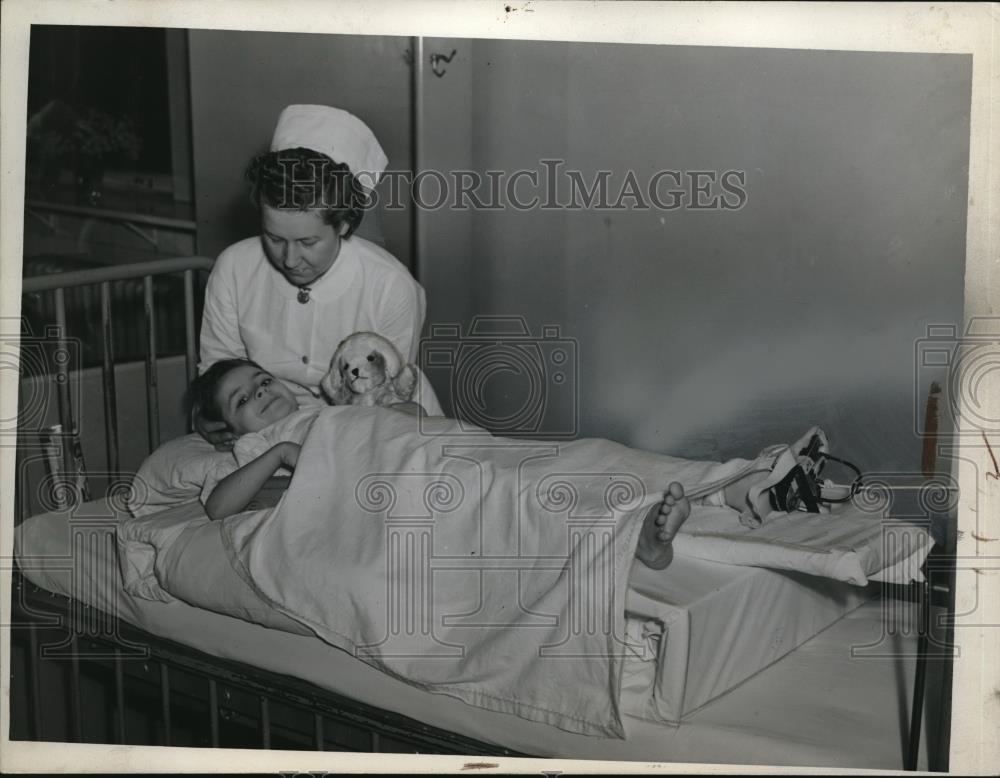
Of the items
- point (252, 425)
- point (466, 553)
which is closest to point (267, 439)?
point (252, 425)

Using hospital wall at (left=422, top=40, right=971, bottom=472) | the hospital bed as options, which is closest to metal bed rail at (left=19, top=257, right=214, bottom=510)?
the hospital bed

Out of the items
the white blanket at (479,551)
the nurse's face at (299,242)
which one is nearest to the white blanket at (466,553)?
the white blanket at (479,551)

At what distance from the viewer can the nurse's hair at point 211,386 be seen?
5.81ft

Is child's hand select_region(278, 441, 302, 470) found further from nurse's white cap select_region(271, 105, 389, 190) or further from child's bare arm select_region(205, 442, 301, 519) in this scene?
nurse's white cap select_region(271, 105, 389, 190)

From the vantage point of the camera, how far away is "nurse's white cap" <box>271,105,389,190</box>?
169cm

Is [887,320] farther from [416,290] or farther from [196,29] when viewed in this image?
[196,29]

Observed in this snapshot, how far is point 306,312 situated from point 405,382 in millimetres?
193

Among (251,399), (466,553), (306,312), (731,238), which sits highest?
(731,238)

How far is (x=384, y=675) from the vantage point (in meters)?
1.64

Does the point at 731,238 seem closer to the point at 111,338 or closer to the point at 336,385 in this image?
the point at 336,385

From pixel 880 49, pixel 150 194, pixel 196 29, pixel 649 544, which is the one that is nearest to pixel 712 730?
pixel 649 544

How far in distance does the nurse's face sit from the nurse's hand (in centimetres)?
26

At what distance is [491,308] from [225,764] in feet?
2.70

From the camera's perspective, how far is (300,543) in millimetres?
1673
